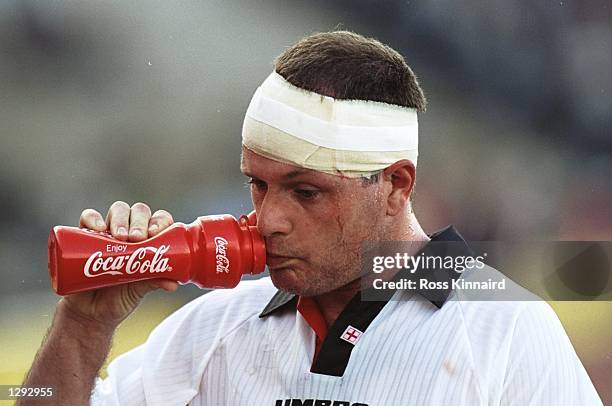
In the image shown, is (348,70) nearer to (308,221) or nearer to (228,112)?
(308,221)

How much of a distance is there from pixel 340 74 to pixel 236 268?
0.43 m

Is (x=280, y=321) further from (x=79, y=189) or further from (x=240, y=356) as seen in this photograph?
(x=79, y=189)

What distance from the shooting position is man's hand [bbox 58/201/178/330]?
5.81 ft

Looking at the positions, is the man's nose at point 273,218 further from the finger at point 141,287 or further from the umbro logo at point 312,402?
the umbro logo at point 312,402

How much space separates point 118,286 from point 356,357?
0.48 m

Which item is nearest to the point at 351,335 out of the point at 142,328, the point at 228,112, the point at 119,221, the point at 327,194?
the point at 327,194

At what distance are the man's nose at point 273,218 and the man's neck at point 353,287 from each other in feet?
0.68

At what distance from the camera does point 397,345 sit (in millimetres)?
1916

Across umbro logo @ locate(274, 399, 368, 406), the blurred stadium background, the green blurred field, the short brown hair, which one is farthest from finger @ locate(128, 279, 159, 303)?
the blurred stadium background

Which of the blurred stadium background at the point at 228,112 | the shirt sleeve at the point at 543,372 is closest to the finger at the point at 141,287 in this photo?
the shirt sleeve at the point at 543,372

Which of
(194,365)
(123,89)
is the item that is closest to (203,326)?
(194,365)

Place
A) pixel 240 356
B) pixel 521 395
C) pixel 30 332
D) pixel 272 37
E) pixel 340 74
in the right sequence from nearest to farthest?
pixel 521 395 → pixel 340 74 → pixel 240 356 → pixel 30 332 → pixel 272 37

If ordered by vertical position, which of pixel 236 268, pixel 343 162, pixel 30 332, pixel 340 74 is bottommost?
pixel 30 332

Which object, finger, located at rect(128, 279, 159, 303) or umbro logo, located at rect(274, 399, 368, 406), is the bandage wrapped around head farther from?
umbro logo, located at rect(274, 399, 368, 406)
